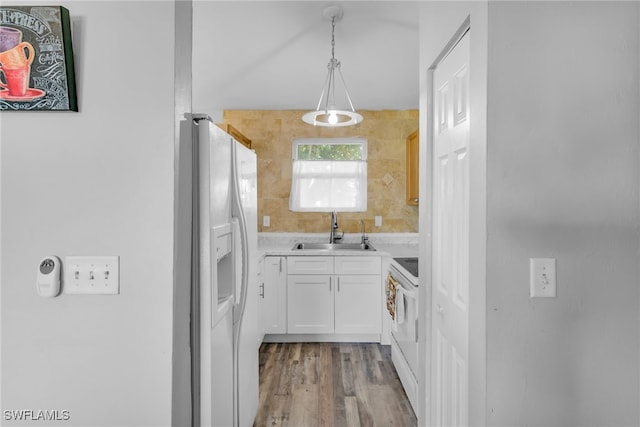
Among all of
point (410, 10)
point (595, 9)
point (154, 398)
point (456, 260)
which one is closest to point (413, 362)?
point (456, 260)

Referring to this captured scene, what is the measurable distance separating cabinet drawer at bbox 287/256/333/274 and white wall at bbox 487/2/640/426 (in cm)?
259

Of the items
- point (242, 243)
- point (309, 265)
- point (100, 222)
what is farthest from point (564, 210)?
point (309, 265)

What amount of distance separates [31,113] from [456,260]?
5.03 feet

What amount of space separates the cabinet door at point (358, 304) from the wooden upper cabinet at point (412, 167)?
0.98 m

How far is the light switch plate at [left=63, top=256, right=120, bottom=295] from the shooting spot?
1.21 meters

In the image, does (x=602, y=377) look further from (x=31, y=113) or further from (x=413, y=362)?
(x=31, y=113)

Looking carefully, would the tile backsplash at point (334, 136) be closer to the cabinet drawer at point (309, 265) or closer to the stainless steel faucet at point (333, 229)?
the stainless steel faucet at point (333, 229)

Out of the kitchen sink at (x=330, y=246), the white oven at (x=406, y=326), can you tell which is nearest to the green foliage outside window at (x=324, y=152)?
→ the kitchen sink at (x=330, y=246)

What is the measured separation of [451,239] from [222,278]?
3.19 feet

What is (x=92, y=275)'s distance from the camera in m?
1.21

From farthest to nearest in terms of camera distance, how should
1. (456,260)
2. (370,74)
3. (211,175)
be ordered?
(370,74)
(456,260)
(211,175)

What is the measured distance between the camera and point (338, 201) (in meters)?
4.54

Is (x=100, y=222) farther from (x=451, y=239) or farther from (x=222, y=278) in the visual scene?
(x=451, y=239)

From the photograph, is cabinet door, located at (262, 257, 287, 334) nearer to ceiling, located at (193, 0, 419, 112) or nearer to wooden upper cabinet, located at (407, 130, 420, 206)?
wooden upper cabinet, located at (407, 130, 420, 206)
